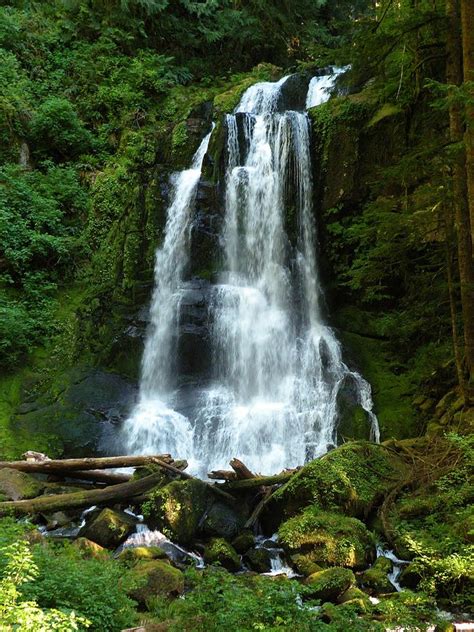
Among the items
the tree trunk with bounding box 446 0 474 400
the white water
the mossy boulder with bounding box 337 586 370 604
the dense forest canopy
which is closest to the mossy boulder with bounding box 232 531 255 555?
the dense forest canopy

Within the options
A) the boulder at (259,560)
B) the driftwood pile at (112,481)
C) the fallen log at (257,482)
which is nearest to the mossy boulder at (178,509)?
the driftwood pile at (112,481)

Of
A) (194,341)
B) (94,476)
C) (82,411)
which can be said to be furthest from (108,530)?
(194,341)

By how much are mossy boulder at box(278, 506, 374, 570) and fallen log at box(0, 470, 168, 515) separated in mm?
2215

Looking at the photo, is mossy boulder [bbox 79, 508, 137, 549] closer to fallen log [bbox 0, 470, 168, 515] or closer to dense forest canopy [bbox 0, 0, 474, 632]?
dense forest canopy [bbox 0, 0, 474, 632]

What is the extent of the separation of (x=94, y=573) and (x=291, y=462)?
602 centimetres

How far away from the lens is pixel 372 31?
25.1 ft

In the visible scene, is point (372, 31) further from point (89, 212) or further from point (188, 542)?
point (89, 212)

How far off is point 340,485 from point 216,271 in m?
7.81

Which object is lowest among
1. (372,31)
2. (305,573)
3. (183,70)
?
(305,573)

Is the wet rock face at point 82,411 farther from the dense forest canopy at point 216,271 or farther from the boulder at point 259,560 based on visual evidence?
the boulder at point 259,560

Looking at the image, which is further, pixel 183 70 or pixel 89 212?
pixel 183 70

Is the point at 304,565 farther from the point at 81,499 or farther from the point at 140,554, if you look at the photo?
the point at 81,499

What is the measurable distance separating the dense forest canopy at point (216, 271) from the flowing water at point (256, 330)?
0.39 meters

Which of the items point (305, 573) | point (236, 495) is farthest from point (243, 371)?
point (305, 573)
